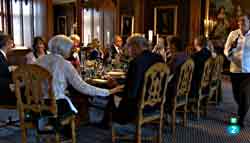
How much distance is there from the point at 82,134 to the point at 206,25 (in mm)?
5540

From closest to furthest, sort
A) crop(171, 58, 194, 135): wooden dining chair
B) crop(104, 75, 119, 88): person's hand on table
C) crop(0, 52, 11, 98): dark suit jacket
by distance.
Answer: crop(104, 75, 119, 88): person's hand on table → crop(0, 52, 11, 98): dark suit jacket → crop(171, 58, 194, 135): wooden dining chair

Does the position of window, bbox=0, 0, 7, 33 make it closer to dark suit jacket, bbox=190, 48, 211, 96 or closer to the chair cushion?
the chair cushion

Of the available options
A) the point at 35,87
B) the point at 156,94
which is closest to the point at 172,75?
the point at 156,94

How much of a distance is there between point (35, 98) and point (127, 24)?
7071 mm

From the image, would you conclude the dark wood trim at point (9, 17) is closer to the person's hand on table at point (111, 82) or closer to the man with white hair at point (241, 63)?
the person's hand on table at point (111, 82)

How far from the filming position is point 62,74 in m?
3.04

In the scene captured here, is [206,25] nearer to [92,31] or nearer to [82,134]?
[92,31]

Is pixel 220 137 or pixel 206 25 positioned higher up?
pixel 206 25

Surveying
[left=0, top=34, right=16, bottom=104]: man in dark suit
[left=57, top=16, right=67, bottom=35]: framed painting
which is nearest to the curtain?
[left=57, top=16, right=67, bottom=35]: framed painting

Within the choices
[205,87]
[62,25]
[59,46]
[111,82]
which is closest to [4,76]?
[59,46]

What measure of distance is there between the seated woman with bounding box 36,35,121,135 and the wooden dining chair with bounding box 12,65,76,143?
124mm

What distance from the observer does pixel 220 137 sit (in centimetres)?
403

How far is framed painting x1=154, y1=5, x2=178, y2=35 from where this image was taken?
30.1ft

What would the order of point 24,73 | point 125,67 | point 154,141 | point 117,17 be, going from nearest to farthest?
1. point 24,73
2. point 154,141
3. point 125,67
4. point 117,17
